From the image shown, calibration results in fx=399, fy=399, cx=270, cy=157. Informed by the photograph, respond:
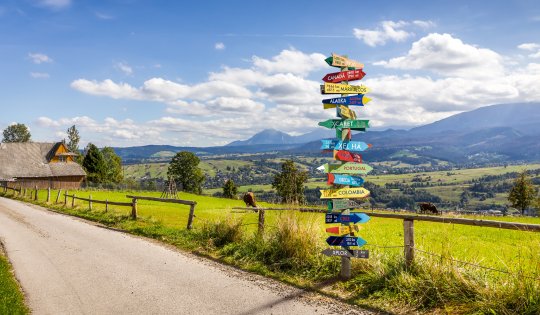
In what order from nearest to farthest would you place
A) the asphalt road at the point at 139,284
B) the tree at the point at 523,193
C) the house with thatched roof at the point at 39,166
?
the asphalt road at the point at 139,284 < the tree at the point at 523,193 < the house with thatched roof at the point at 39,166

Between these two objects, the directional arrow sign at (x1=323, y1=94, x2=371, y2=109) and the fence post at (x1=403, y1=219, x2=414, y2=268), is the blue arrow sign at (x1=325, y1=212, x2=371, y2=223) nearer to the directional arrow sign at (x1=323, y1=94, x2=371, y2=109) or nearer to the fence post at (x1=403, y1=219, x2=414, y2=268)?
the fence post at (x1=403, y1=219, x2=414, y2=268)

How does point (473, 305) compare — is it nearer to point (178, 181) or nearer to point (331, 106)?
point (331, 106)

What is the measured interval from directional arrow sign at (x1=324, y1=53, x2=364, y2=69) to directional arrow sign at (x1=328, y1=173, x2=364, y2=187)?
2.60 meters

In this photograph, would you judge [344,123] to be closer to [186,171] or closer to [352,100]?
[352,100]

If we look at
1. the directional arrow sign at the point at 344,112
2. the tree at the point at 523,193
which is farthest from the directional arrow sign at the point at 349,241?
the tree at the point at 523,193

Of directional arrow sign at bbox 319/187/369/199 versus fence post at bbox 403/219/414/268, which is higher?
directional arrow sign at bbox 319/187/369/199

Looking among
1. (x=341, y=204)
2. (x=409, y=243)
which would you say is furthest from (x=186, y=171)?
(x=409, y=243)

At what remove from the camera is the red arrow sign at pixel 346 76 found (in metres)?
9.38

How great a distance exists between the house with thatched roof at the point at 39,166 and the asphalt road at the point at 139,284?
58.4 meters

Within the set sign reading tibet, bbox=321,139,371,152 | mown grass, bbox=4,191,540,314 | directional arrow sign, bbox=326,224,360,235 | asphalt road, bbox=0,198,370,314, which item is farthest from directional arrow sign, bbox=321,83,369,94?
asphalt road, bbox=0,198,370,314

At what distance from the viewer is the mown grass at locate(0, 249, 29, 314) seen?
7500 millimetres

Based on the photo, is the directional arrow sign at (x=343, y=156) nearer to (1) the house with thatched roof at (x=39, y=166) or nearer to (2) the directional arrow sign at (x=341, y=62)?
(2) the directional arrow sign at (x=341, y=62)

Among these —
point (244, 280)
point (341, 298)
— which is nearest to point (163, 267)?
point (244, 280)

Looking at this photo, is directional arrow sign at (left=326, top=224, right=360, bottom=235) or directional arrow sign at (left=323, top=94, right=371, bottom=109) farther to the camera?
directional arrow sign at (left=323, top=94, right=371, bottom=109)
